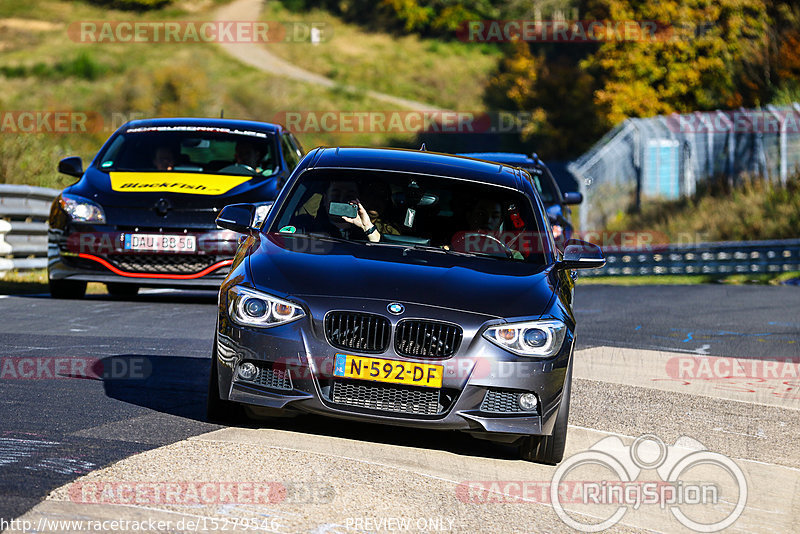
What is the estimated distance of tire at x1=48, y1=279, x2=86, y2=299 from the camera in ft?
41.8

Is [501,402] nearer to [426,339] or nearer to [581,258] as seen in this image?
[426,339]

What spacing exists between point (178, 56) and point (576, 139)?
123 feet

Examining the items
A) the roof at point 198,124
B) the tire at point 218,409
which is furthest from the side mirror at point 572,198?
the tire at point 218,409

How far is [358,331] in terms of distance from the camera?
6340 mm

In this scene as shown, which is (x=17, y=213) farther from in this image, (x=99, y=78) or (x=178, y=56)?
(x=178, y=56)

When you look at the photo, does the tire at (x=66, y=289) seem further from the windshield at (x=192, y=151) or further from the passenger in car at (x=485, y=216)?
the passenger in car at (x=485, y=216)

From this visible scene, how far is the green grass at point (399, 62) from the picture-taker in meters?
79.6

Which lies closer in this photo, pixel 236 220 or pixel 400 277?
pixel 400 277

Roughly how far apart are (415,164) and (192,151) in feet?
19.1

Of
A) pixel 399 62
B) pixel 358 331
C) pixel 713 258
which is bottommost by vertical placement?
pixel 399 62

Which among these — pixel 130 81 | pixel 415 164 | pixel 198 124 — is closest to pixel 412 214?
pixel 415 164

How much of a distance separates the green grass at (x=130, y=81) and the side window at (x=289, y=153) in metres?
31.5

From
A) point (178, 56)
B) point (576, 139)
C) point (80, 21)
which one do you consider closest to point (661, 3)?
point (576, 139)

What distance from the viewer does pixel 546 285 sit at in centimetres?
696
